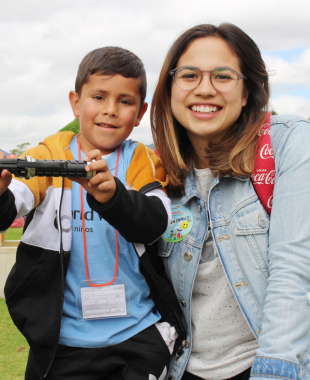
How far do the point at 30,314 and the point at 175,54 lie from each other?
1493 mm

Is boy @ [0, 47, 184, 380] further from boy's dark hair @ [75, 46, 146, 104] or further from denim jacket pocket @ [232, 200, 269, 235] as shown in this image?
denim jacket pocket @ [232, 200, 269, 235]

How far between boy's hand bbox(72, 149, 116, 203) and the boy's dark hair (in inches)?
29.2

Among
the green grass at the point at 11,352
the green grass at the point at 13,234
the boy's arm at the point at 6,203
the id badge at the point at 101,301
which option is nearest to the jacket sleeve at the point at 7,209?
the boy's arm at the point at 6,203

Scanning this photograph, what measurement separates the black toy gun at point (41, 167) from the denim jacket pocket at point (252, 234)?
0.86 metres

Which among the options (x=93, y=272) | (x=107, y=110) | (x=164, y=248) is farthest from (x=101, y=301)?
(x=107, y=110)

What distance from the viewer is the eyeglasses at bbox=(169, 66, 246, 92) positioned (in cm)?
202

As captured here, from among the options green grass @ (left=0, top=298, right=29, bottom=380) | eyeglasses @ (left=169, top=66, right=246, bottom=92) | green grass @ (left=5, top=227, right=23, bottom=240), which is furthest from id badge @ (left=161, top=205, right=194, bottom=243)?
green grass @ (left=5, top=227, right=23, bottom=240)

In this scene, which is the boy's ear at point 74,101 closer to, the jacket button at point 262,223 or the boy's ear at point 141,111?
the boy's ear at point 141,111

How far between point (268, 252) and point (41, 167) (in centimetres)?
107

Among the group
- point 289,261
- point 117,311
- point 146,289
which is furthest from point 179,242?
point 289,261

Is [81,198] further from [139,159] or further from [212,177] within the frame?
[212,177]

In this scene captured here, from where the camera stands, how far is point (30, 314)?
71.8 inches

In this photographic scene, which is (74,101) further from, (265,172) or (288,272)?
(288,272)

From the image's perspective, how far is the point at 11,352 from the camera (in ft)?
12.1
